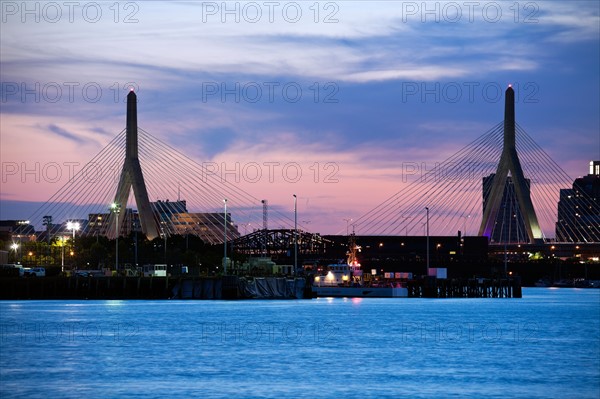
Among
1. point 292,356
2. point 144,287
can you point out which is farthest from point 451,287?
point 292,356

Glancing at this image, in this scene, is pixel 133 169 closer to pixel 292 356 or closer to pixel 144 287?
pixel 144 287

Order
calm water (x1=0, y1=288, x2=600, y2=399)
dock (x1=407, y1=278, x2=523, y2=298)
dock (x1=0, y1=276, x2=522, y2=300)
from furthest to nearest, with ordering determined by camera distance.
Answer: dock (x1=407, y1=278, x2=523, y2=298), dock (x1=0, y1=276, x2=522, y2=300), calm water (x1=0, y1=288, x2=600, y2=399)

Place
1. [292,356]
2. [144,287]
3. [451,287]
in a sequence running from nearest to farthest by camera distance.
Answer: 1. [292,356]
2. [144,287]
3. [451,287]

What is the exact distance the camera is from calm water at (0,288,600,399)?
54562 mm

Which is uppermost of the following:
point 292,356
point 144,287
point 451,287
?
point 144,287

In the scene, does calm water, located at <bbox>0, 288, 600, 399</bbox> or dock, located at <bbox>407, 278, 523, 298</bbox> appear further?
dock, located at <bbox>407, 278, 523, 298</bbox>

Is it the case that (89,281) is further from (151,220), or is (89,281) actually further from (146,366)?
(146,366)

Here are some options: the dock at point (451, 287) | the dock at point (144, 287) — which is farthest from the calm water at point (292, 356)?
the dock at point (451, 287)

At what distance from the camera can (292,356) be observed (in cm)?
6950

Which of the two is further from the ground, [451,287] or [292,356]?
[451,287]

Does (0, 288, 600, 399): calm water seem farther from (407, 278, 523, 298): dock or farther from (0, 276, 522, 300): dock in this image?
(407, 278, 523, 298): dock

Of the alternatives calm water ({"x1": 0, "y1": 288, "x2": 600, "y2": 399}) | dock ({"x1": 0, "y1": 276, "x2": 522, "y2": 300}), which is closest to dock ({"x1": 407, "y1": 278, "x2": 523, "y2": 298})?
dock ({"x1": 0, "y1": 276, "x2": 522, "y2": 300})

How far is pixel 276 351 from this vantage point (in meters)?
72.5

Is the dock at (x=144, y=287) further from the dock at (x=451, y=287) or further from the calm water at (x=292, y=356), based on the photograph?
the dock at (x=451, y=287)
